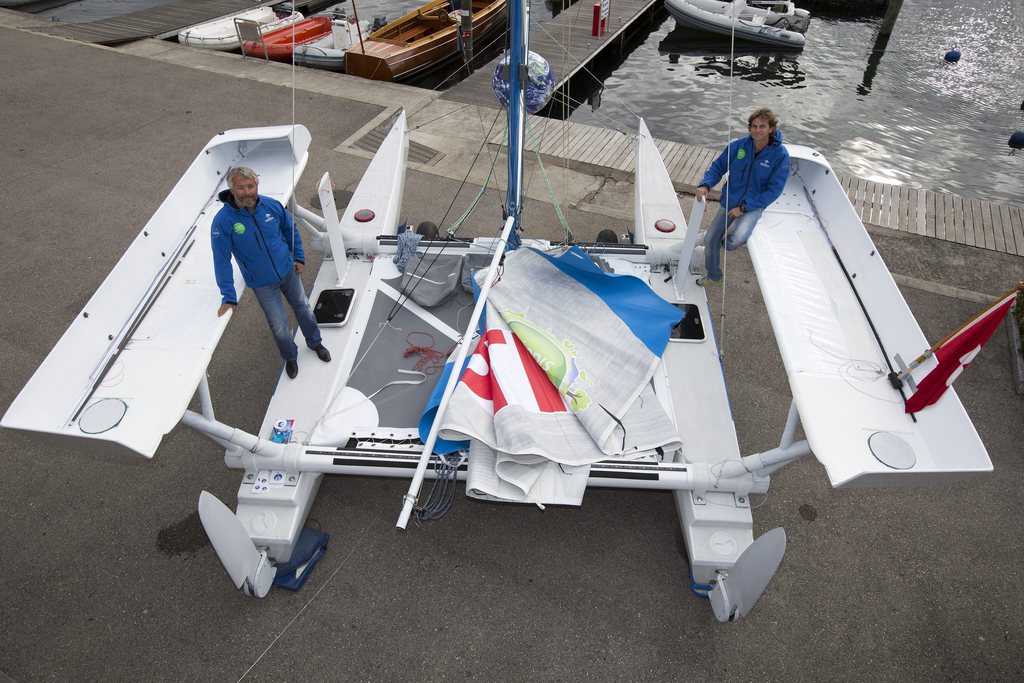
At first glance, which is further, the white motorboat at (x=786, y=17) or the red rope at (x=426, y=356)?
the white motorboat at (x=786, y=17)

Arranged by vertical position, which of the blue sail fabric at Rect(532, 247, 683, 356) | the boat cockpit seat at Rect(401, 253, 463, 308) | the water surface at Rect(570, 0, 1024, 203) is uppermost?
the blue sail fabric at Rect(532, 247, 683, 356)

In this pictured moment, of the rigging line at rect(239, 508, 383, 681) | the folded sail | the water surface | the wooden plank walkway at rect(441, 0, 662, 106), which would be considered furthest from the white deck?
the water surface

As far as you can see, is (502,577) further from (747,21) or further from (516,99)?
(747,21)

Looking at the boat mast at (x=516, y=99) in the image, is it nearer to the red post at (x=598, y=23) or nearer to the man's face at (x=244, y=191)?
the man's face at (x=244, y=191)

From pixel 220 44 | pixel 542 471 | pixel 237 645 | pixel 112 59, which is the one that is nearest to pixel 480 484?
pixel 542 471

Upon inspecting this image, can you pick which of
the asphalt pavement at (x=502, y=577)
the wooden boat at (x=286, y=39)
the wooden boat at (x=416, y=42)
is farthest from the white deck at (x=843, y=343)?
the wooden boat at (x=286, y=39)

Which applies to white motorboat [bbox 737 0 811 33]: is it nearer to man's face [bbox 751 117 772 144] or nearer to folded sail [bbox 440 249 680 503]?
man's face [bbox 751 117 772 144]

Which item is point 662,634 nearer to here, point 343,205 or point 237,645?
point 237,645
